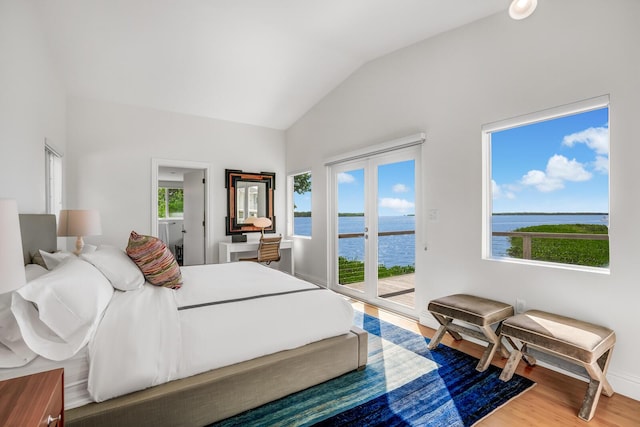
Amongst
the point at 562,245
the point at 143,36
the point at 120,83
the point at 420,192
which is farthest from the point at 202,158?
the point at 562,245

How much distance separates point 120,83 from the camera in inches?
154

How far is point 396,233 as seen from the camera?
12.4 ft

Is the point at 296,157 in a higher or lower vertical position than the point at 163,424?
higher

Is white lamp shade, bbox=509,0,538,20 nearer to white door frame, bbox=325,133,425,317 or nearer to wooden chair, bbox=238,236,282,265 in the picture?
white door frame, bbox=325,133,425,317

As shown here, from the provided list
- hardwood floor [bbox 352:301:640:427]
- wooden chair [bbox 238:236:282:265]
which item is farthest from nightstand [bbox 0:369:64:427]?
wooden chair [bbox 238:236:282:265]

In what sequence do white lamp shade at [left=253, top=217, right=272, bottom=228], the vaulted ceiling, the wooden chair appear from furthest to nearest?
white lamp shade at [left=253, top=217, right=272, bottom=228]
the wooden chair
the vaulted ceiling

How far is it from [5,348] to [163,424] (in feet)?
2.52

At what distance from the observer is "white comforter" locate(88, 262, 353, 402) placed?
147 centimetres

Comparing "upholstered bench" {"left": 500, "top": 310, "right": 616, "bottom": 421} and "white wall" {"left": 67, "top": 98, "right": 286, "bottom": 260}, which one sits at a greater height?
"white wall" {"left": 67, "top": 98, "right": 286, "bottom": 260}

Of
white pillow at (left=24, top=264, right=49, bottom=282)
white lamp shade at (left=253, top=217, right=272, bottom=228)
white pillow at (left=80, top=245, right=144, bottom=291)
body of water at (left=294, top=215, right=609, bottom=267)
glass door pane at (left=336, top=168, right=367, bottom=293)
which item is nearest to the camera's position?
white pillow at (left=24, top=264, right=49, bottom=282)

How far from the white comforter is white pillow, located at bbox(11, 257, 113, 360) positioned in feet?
0.26

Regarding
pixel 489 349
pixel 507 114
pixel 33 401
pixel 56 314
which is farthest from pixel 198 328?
pixel 507 114

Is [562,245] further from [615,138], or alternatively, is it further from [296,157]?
[296,157]

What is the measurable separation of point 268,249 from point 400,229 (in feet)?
6.80
